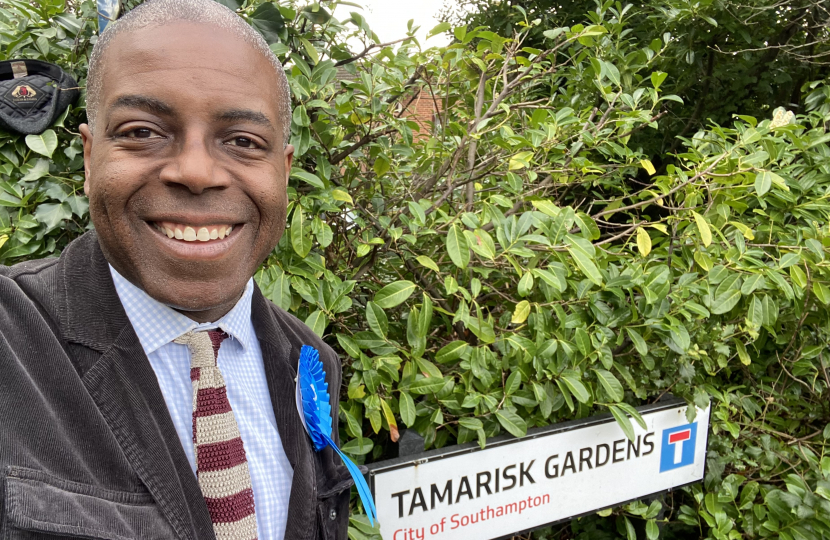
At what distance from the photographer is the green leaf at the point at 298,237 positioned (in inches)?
62.8

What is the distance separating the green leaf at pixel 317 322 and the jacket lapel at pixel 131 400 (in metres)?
0.60

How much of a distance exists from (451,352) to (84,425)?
1.04m

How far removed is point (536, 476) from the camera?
188cm

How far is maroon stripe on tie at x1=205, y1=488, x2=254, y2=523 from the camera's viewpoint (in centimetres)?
96

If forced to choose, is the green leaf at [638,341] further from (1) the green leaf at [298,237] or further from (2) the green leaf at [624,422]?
(1) the green leaf at [298,237]

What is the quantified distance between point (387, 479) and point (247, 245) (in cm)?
90

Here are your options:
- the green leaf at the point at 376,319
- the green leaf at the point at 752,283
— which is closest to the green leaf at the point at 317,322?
the green leaf at the point at 376,319

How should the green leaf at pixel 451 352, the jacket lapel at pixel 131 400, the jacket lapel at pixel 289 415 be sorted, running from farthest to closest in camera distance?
the green leaf at pixel 451 352
the jacket lapel at pixel 289 415
the jacket lapel at pixel 131 400

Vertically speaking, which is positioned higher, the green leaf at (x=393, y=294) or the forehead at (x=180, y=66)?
Result: the forehead at (x=180, y=66)

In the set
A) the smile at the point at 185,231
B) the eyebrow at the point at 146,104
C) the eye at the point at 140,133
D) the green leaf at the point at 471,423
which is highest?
the eyebrow at the point at 146,104

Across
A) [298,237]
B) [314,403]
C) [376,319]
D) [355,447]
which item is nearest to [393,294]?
[376,319]

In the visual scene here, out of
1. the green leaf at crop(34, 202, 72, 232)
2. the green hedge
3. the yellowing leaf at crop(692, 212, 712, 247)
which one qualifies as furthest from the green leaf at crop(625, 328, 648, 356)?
the green leaf at crop(34, 202, 72, 232)

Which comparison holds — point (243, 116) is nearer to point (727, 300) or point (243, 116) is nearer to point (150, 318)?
point (150, 318)

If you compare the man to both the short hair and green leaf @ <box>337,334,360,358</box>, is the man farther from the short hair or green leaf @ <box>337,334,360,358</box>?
green leaf @ <box>337,334,360,358</box>
